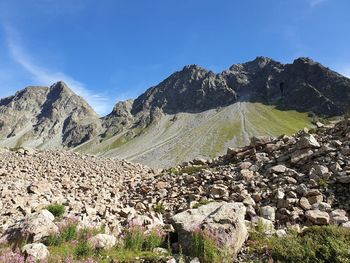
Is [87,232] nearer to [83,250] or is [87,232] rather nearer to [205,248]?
[83,250]

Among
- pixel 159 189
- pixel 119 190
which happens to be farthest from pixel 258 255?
pixel 119 190

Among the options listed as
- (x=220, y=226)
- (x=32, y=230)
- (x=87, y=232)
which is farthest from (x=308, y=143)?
(x=32, y=230)

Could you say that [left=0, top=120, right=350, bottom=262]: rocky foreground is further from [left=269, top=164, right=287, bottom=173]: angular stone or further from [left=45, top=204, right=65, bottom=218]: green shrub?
[left=45, top=204, right=65, bottom=218]: green shrub

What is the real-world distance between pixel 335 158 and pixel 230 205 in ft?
33.6

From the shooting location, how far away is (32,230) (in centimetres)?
1200

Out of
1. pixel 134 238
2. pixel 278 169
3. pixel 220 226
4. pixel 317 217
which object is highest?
pixel 278 169

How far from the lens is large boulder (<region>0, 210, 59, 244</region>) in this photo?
11.9m

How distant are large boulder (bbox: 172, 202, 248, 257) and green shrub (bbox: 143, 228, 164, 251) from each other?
24.3 inches

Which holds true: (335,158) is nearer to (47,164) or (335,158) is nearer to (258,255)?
(258,255)

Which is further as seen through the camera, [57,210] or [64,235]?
[57,210]

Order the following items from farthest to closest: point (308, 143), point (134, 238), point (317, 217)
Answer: point (308, 143) < point (317, 217) < point (134, 238)

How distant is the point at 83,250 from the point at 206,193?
1012 centimetres

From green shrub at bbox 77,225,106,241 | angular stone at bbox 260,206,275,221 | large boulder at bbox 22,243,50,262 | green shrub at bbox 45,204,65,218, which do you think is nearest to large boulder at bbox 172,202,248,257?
green shrub at bbox 77,225,106,241

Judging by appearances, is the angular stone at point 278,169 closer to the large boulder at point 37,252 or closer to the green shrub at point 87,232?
the green shrub at point 87,232
